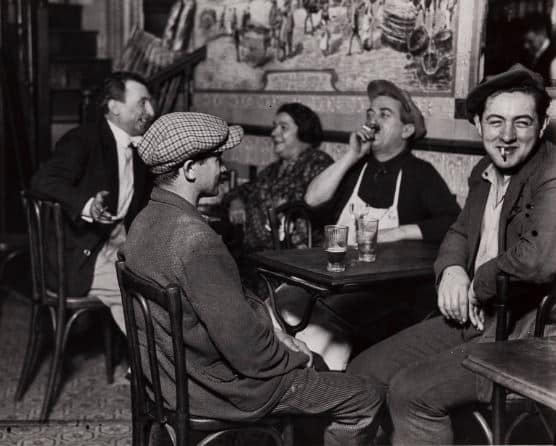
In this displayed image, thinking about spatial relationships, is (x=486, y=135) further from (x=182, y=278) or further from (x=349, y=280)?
(x=182, y=278)

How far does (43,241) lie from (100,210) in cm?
31

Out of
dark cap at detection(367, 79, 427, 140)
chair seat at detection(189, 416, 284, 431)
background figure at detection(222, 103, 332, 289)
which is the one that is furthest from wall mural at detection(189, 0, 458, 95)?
chair seat at detection(189, 416, 284, 431)

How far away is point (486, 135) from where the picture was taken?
2.66 meters

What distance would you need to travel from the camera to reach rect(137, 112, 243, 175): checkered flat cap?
7.12 feet

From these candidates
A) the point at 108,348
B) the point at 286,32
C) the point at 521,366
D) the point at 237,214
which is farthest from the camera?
the point at 286,32

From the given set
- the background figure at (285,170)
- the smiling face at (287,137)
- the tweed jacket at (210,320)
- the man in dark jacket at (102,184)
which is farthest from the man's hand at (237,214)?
the tweed jacket at (210,320)

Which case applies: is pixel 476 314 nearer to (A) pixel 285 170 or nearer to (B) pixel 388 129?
(B) pixel 388 129

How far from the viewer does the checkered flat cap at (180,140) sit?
2.17 metres

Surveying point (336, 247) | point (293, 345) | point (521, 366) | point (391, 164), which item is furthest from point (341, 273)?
point (391, 164)

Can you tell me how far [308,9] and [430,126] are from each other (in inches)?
51.0

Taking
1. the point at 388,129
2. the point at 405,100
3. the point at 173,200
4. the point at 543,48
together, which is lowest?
the point at 173,200

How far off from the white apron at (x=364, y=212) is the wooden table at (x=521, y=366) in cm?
169

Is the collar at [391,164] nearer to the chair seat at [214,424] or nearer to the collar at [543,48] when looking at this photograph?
the collar at [543,48]

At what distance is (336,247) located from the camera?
8.84 feet
